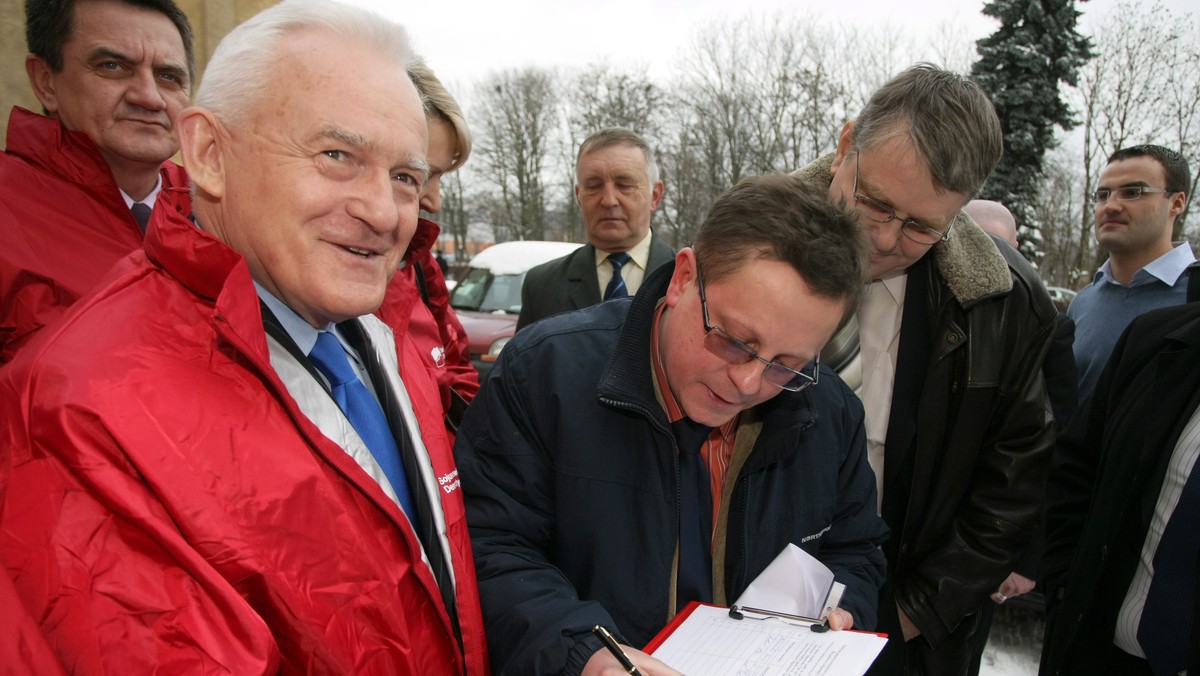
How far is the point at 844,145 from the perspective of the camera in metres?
A: 2.30

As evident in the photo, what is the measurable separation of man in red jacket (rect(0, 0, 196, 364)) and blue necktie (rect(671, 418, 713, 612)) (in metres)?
1.46

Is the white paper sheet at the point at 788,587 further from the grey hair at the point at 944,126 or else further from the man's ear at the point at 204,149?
the man's ear at the point at 204,149

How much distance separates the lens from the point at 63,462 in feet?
3.13

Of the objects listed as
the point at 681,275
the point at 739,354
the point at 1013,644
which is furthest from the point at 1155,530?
the point at 1013,644

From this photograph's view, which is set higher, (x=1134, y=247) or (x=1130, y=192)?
(x=1130, y=192)

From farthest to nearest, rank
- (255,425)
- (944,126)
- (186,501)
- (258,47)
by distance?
(944,126)
(258,47)
(255,425)
(186,501)

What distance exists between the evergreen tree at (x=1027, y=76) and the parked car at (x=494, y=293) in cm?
1519

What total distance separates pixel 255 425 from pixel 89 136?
59.7 inches

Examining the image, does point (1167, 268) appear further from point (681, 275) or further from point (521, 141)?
point (521, 141)

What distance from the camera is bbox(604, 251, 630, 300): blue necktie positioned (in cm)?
402

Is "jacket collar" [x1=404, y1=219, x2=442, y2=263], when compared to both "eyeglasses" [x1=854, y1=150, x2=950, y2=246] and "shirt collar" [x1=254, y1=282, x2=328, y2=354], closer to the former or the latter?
"shirt collar" [x1=254, y1=282, x2=328, y2=354]

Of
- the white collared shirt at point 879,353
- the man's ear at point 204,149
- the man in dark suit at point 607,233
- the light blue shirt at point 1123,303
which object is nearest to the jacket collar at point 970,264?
the white collared shirt at point 879,353

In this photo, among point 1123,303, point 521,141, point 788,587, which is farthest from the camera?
point 521,141

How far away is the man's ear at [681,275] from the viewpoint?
1.75 meters
